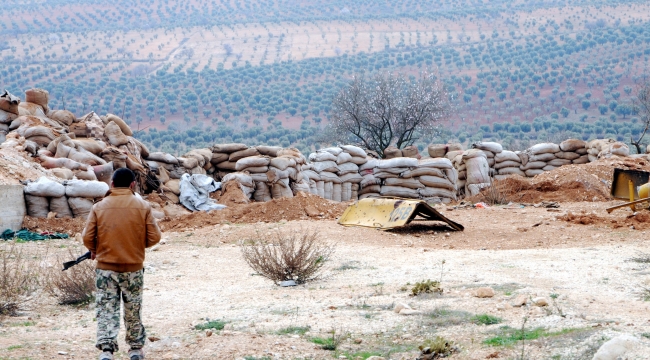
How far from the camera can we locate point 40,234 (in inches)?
480

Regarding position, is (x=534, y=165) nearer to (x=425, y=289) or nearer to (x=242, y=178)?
(x=242, y=178)

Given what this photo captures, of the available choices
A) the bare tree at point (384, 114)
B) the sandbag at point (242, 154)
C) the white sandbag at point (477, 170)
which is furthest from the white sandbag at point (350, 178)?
the bare tree at point (384, 114)

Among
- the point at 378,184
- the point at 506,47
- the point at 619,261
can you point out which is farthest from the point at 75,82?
the point at 619,261

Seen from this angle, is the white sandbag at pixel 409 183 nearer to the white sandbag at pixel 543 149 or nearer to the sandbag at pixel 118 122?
the white sandbag at pixel 543 149

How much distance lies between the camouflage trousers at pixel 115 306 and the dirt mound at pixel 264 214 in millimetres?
8045

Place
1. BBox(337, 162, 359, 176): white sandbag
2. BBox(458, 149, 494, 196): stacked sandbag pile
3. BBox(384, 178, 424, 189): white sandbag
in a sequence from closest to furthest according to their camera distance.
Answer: BBox(384, 178, 424, 189): white sandbag → BBox(337, 162, 359, 176): white sandbag → BBox(458, 149, 494, 196): stacked sandbag pile

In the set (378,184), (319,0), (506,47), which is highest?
(319,0)

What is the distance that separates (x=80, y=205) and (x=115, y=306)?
8515 mm

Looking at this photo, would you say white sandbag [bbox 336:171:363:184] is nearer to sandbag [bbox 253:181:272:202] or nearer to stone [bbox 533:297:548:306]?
sandbag [bbox 253:181:272:202]

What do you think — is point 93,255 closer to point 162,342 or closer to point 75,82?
point 162,342

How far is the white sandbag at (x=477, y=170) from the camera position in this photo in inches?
787

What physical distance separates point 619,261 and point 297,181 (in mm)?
10378

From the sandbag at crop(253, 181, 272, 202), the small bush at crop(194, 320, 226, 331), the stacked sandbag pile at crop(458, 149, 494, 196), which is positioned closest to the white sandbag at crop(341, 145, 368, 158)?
the sandbag at crop(253, 181, 272, 202)

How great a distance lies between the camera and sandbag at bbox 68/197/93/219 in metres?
13.2
